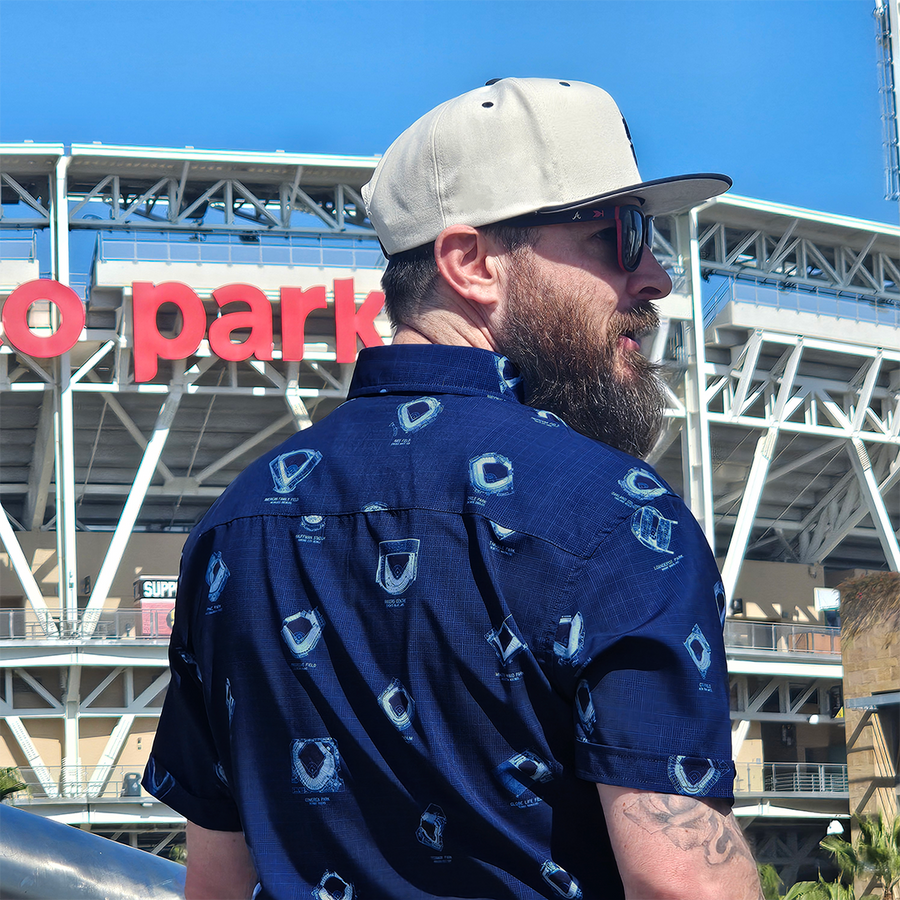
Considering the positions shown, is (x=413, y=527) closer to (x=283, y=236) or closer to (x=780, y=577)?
(x=283, y=236)

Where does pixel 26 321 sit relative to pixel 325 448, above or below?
above

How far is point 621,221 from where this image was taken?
2.14 metres

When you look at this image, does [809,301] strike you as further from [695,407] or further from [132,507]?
[132,507]

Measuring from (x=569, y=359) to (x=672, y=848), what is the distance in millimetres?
823

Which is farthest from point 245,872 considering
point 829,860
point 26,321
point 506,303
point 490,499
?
point 829,860

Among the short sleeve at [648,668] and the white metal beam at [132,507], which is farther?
the white metal beam at [132,507]

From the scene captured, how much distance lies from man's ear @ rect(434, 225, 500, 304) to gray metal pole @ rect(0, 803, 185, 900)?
1079 mm

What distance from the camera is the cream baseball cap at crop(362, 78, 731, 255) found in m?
2.05

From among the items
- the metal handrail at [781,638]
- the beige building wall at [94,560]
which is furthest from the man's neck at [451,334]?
the beige building wall at [94,560]

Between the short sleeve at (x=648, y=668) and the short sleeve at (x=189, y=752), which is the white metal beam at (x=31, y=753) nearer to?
the short sleeve at (x=189, y=752)

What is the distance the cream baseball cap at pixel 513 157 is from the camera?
6.72 feet

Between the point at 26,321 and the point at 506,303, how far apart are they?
3467 centimetres

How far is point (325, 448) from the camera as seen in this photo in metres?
1.98

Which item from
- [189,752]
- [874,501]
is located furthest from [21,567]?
[189,752]
